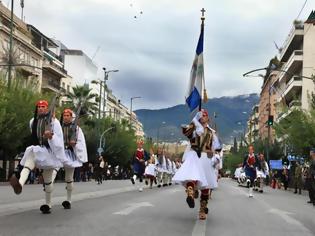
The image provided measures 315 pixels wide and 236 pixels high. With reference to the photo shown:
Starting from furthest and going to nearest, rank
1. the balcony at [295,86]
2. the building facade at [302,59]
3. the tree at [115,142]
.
Result: the balcony at [295,86]
the tree at [115,142]
the building facade at [302,59]

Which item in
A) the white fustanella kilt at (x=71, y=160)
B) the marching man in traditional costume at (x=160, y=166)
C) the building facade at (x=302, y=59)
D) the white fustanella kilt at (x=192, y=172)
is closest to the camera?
the white fustanella kilt at (x=192, y=172)

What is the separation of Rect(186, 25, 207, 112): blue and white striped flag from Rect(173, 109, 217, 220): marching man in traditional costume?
148cm

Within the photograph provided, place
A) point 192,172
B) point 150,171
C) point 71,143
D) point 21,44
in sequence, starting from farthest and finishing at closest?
point 21,44 < point 150,171 < point 71,143 < point 192,172

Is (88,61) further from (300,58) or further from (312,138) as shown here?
(312,138)

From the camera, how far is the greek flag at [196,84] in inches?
548

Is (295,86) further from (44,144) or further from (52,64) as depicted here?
(44,144)

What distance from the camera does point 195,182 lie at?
11.6 meters

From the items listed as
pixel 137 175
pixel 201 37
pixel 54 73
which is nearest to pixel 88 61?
pixel 54 73

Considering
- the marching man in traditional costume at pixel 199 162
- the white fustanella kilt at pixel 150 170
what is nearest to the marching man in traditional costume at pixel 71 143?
the marching man in traditional costume at pixel 199 162

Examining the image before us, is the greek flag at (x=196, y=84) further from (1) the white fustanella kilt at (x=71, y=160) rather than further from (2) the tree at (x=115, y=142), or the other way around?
(2) the tree at (x=115, y=142)

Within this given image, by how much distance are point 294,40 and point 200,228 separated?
266 ft

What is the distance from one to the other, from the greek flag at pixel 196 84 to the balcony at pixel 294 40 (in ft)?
239

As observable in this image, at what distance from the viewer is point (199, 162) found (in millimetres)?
11875

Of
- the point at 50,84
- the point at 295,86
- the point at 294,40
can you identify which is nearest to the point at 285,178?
the point at 295,86
